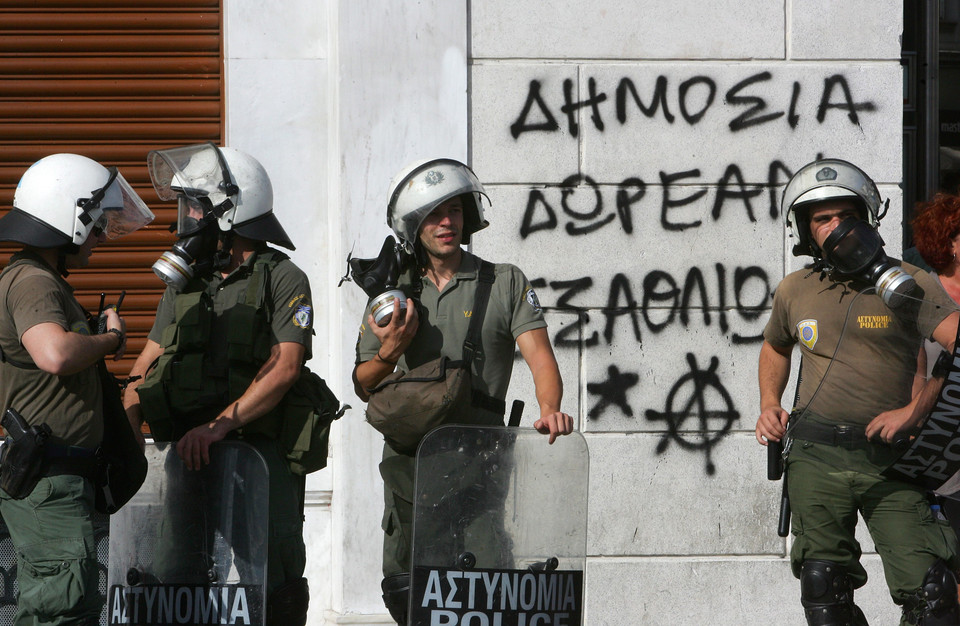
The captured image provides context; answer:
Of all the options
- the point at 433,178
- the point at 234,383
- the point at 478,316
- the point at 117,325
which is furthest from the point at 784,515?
the point at 117,325

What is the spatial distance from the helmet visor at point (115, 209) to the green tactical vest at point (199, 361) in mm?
289

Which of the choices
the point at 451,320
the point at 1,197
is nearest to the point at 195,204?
the point at 451,320

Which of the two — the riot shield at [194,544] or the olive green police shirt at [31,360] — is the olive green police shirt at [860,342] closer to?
the riot shield at [194,544]

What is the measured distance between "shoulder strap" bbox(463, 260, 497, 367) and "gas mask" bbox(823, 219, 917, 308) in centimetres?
112

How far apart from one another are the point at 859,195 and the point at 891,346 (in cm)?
52

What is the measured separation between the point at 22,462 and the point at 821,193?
263cm

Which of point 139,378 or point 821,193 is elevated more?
point 821,193

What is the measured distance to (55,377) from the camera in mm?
3184

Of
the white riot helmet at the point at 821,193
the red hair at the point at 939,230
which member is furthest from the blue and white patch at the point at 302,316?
the red hair at the point at 939,230

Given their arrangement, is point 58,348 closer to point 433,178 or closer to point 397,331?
point 397,331

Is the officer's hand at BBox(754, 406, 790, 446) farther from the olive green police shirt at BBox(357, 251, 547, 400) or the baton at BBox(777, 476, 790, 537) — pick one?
the olive green police shirt at BBox(357, 251, 547, 400)

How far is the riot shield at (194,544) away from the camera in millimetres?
3227

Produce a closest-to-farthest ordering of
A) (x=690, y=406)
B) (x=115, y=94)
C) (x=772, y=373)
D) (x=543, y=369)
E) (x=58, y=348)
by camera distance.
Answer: (x=58, y=348)
(x=543, y=369)
(x=772, y=373)
(x=690, y=406)
(x=115, y=94)

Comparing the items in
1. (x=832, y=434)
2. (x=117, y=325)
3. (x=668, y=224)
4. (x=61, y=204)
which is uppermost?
(x=668, y=224)
